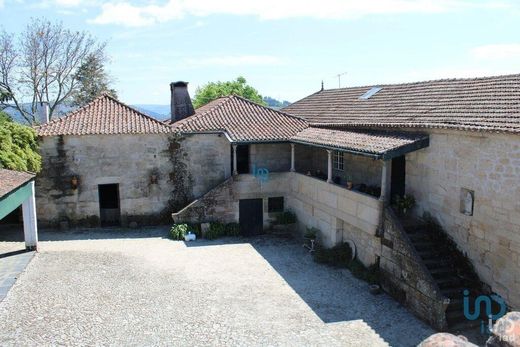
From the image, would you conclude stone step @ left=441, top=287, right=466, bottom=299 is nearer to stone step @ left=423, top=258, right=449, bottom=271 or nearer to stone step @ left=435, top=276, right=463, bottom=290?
stone step @ left=435, top=276, right=463, bottom=290

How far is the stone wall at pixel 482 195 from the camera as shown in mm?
11094

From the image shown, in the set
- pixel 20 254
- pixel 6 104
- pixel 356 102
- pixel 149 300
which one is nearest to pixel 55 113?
pixel 6 104

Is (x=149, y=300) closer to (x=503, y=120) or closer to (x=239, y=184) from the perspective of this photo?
(x=239, y=184)

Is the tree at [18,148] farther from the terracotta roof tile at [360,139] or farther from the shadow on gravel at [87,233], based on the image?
the terracotta roof tile at [360,139]

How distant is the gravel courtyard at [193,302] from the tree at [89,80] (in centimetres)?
2387

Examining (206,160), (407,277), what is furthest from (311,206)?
(407,277)

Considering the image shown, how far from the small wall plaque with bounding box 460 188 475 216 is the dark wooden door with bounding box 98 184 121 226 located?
14651 mm

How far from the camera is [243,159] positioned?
2145 centimetres

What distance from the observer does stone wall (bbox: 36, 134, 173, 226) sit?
20016 mm

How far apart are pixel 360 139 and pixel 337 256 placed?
164 inches

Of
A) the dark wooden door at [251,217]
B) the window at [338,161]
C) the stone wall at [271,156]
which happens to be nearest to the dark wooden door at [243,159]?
the stone wall at [271,156]

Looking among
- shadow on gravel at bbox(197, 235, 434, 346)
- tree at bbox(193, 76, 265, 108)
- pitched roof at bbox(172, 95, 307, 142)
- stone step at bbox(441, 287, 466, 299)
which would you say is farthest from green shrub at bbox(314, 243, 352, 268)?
tree at bbox(193, 76, 265, 108)

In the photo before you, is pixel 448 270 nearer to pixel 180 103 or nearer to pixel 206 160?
pixel 206 160

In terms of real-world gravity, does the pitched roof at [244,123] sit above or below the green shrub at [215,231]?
above
